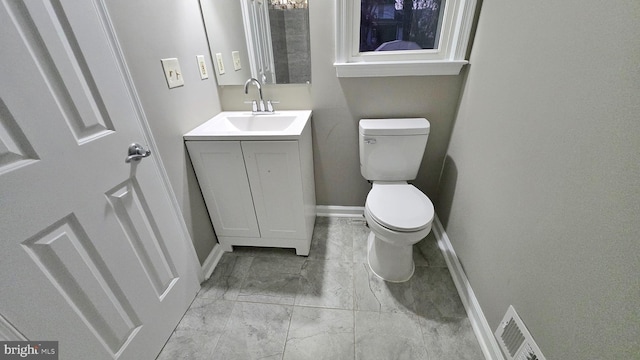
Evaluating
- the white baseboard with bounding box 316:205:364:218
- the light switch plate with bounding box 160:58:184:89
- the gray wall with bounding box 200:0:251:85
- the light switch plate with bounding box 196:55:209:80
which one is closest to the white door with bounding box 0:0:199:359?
the light switch plate with bounding box 160:58:184:89

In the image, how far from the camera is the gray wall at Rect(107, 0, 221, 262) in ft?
3.04

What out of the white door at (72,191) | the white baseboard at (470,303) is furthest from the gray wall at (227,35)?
the white baseboard at (470,303)

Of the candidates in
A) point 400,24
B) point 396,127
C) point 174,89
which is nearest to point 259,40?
point 174,89

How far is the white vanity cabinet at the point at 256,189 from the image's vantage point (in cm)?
125

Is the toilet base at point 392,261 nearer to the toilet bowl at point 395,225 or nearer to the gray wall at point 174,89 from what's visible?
the toilet bowl at point 395,225

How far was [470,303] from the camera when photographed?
1.20 metres

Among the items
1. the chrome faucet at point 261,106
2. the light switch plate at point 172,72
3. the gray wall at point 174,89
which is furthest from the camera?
the chrome faucet at point 261,106

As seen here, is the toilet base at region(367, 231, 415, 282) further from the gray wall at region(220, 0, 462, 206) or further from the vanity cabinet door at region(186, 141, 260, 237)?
the vanity cabinet door at region(186, 141, 260, 237)

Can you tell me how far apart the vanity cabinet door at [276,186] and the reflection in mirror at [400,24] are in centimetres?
79

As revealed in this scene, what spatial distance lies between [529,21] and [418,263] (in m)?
1.27

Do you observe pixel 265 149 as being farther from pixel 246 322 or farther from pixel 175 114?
pixel 246 322

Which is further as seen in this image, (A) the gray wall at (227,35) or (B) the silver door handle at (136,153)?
(A) the gray wall at (227,35)

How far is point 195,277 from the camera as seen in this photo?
4.39 feet

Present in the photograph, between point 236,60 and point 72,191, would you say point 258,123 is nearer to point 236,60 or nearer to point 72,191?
point 236,60
